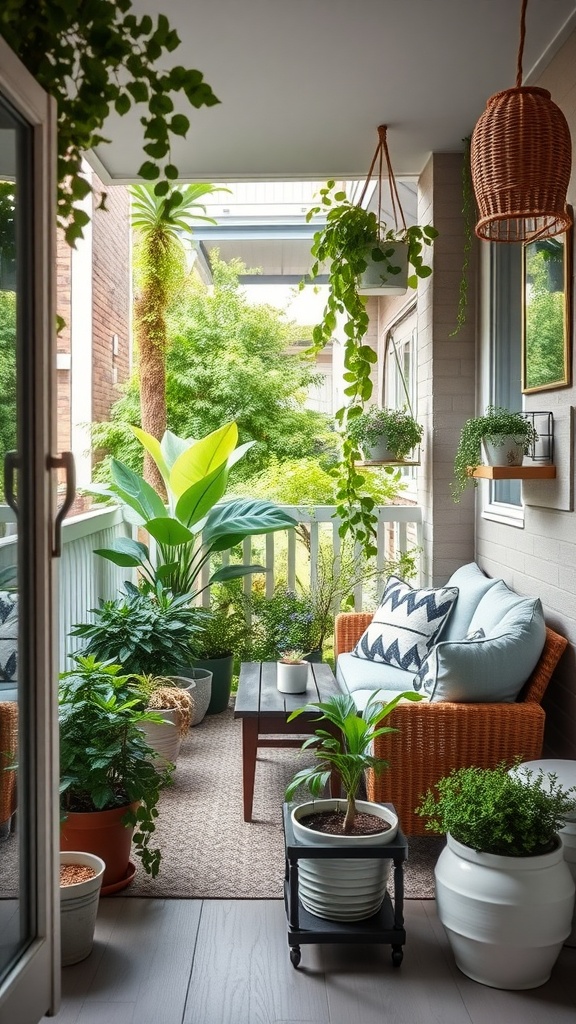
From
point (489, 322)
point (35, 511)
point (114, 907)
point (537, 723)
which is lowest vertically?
point (114, 907)

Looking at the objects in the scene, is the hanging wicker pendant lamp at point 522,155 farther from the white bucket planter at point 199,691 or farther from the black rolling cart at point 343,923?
the white bucket planter at point 199,691

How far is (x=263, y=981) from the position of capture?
88.8 inches

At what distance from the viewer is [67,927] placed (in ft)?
7.53

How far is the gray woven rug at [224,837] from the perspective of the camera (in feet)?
9.14

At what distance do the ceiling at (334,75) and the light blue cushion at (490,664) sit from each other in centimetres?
208

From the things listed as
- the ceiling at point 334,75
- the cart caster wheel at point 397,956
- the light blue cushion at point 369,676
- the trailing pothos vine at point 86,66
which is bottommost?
the cart caster wheel at point 397,956

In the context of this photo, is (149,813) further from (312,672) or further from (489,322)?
(489,322)

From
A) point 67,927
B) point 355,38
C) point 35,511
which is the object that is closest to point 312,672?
point 67,927

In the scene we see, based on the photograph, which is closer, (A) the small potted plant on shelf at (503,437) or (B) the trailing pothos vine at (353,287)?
(A) the small potted plant on shelf at (503,437)

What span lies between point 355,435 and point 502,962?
268 cm

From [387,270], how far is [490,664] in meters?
2.12

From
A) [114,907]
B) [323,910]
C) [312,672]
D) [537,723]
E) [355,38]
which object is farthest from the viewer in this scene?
[312,672]

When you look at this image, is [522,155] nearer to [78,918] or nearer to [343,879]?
[343,879]

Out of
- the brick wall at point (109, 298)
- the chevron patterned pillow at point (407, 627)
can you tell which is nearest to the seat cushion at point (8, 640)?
the chevron patterned pillow at point (407, 627)
